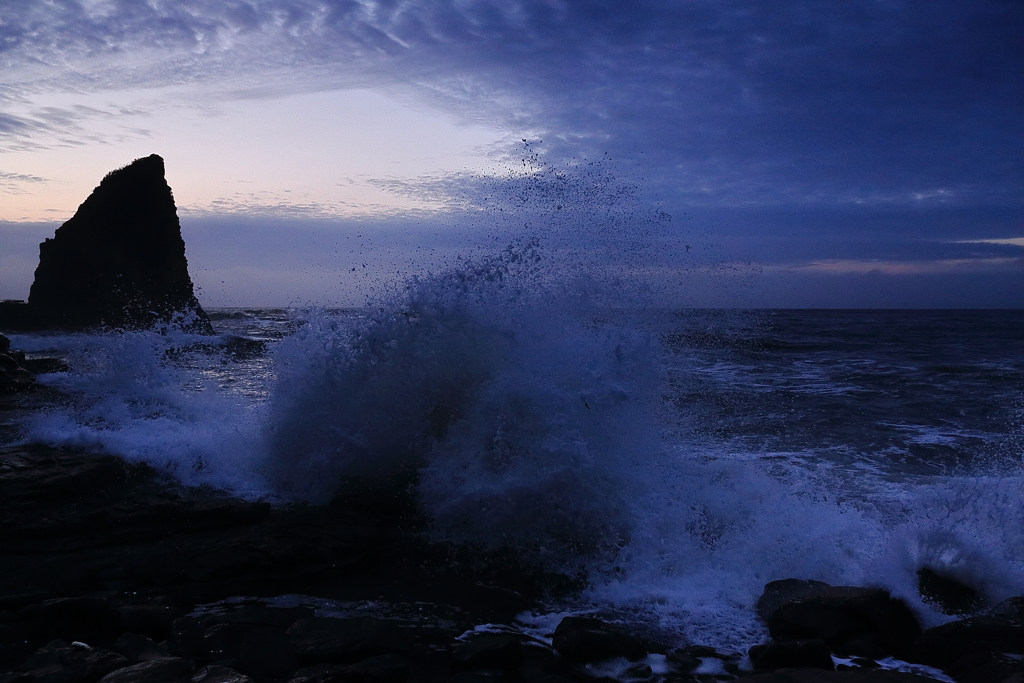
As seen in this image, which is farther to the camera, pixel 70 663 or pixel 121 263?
pixel 121 263

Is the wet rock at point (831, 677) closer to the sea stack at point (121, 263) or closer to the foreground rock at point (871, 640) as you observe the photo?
the foreground rock at point (871, 640)

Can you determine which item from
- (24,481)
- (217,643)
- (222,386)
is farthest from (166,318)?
(217,643)

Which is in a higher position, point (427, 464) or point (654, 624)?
point (427, 464)

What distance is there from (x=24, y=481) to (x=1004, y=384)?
17.0m

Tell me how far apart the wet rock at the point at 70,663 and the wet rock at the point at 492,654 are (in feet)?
5.63

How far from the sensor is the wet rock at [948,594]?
13.5ft

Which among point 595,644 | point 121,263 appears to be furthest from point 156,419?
point 121,263

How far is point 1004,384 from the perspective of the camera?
1348 centimetres

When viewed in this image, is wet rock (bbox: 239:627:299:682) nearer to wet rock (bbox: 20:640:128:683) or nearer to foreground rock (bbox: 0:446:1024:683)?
foreground rock (bbox: 0:446:1024:683)

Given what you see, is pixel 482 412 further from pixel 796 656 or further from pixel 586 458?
pixel 796 656

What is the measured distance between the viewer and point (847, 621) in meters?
3.76

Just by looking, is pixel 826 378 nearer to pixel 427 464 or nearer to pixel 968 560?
pixel 968 560

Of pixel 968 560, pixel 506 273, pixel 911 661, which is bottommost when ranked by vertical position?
pixel 911 661

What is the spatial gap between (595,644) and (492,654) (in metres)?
0.59
